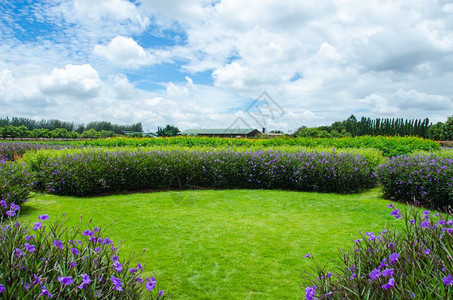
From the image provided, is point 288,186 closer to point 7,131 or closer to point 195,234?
point 195,234

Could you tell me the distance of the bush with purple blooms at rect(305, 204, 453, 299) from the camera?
1.75m

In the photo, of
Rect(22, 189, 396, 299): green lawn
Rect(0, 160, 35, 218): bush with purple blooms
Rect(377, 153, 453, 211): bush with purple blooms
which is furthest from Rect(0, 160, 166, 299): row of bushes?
Rect(377, 153, 453, 211): bush with purple blooms

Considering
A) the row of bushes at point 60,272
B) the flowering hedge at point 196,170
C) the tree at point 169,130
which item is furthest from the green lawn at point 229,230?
the tree at point 169,130

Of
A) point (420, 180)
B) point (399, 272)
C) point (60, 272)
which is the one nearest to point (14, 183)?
point (60, 272)

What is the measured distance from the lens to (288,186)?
31.4 ft

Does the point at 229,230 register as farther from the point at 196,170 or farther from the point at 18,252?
the point at 196,170

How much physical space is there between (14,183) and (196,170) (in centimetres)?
479

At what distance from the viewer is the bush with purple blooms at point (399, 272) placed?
1.75 m

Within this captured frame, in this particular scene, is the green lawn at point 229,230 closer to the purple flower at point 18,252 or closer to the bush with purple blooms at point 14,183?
the bush with purple blooms at point 14,183

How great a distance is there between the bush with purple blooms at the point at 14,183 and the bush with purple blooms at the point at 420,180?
8.50 m

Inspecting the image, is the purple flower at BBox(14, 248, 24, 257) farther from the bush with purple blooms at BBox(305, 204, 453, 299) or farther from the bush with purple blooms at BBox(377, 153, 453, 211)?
the bush with purple blooms at BBox(377, 153, 453, 211)

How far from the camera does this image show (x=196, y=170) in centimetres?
942

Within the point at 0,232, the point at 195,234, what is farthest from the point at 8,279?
the point at 195,234

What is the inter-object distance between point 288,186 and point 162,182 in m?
4.09
